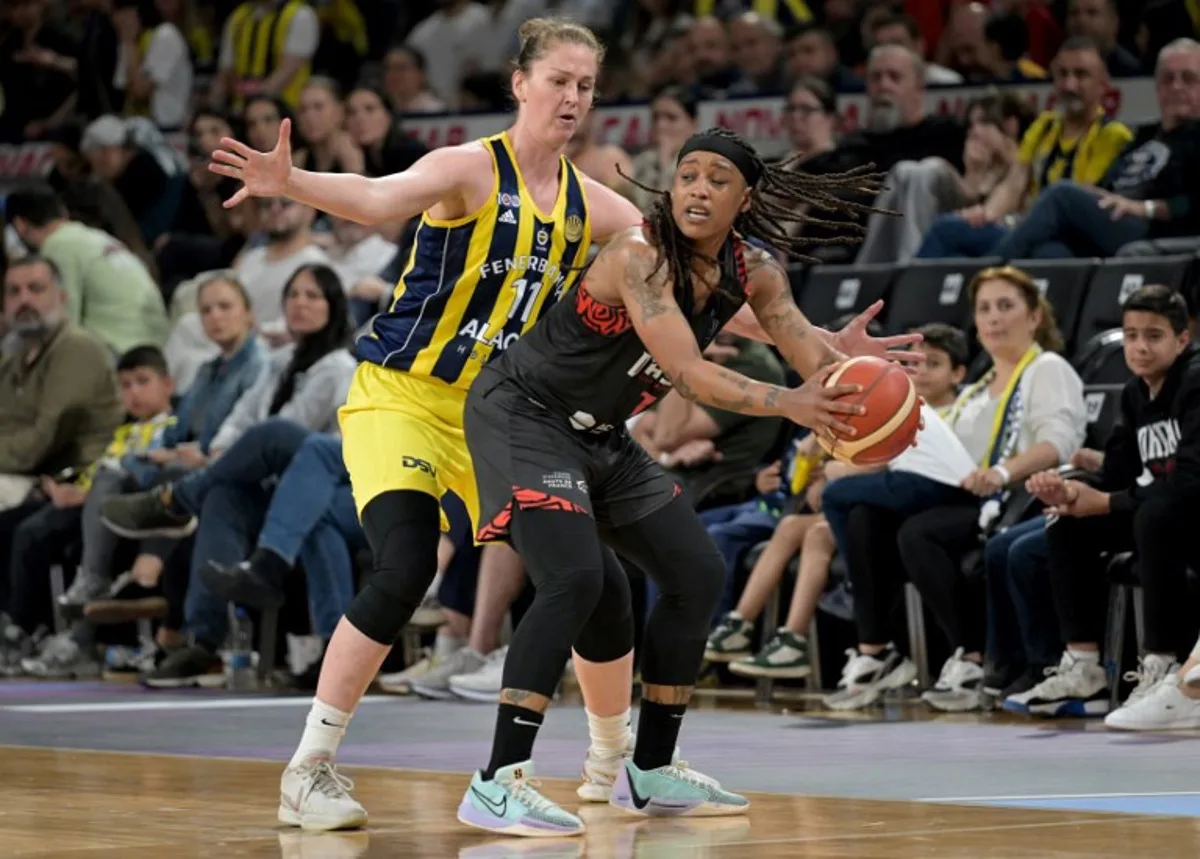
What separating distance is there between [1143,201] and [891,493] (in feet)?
7.44

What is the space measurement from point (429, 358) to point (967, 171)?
584cm

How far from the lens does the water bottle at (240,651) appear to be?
381 inches

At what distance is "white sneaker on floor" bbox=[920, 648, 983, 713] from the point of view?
7.93m

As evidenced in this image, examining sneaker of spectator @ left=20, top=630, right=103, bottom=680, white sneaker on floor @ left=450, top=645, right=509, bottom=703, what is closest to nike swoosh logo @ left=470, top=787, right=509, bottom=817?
white sneaker on floor @ left=450, top=645, right=509, bottom=703

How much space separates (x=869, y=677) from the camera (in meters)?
8.22

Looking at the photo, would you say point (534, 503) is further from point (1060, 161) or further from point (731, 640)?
point (1060, 161)

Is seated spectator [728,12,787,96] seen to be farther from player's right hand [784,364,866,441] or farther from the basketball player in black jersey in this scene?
player's right hand [784,364,866,441]

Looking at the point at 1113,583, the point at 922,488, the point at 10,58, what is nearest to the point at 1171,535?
the point at 1113,583

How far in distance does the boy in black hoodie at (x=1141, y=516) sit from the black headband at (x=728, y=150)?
9.38 feet

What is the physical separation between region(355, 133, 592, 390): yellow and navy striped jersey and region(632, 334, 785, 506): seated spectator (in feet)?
12.2

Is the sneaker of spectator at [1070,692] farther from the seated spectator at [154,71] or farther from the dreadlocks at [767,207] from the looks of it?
the seated spectator at [154,71]

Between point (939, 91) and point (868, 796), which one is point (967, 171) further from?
point (868, 796)

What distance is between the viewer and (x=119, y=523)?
10.1 meters

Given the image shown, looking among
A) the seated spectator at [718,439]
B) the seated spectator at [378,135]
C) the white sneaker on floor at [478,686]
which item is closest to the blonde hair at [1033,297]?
the seated spectator at [718,439]
